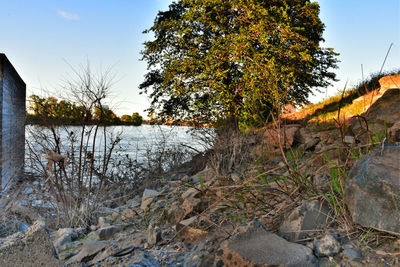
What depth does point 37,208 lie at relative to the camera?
4.46 metres

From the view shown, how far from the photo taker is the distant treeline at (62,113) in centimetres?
414

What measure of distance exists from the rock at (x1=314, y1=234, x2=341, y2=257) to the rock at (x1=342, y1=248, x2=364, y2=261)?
0.04 m

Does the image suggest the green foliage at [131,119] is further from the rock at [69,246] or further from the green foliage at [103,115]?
the rock at [69,246]

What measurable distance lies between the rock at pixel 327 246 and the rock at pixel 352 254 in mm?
39

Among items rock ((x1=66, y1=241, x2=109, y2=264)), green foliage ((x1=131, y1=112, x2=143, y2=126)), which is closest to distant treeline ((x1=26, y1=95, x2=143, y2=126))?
rock ((x1=66, y1=241, x2=109, y2=264))

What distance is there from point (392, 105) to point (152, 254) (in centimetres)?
532

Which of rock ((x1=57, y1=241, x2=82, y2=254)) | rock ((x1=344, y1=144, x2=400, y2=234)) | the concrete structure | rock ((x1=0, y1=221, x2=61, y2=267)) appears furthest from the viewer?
the concrete structure

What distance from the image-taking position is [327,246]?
5.45 ft

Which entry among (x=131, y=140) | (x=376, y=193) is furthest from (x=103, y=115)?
(x=376, y=193)

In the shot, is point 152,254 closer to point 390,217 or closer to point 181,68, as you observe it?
point 390,217

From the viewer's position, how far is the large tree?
834 centimetres

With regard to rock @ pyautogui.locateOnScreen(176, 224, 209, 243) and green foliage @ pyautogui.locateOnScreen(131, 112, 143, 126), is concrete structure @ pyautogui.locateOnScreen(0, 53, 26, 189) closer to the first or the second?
green foliage @ pyautogui.locateOnScreen(131, 112, 143, 126)

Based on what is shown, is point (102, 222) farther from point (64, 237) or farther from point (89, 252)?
point (89, 252)

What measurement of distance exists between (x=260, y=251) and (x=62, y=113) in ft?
12.7
